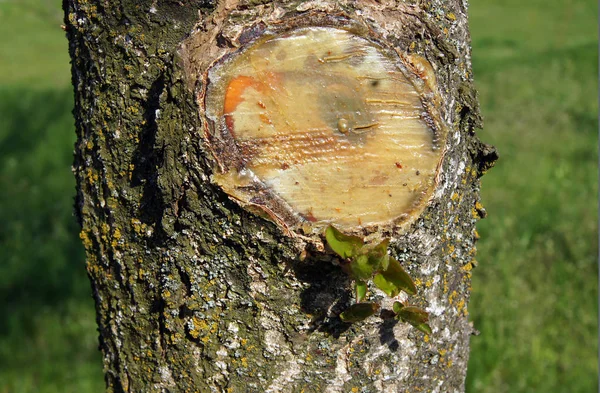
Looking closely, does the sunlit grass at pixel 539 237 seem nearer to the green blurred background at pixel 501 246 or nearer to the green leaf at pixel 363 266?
the green blurred background at pixel 501 246

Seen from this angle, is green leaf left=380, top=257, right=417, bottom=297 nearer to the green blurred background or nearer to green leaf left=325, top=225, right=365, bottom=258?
green leaf left=325, top=225, right=365, bottom=258

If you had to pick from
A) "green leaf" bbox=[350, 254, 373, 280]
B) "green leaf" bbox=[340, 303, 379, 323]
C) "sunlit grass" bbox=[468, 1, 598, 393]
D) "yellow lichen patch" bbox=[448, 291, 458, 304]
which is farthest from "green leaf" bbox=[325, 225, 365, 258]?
"sunlit grass" bbox=[468, 1, 598, 393]

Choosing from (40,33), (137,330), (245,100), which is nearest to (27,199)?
(137,330)

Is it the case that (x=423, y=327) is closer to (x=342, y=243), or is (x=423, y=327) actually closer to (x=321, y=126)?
(x=342, y=243)

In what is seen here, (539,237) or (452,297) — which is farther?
(539,237)

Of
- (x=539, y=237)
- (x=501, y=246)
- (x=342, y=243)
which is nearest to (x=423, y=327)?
(x=342, y=243)

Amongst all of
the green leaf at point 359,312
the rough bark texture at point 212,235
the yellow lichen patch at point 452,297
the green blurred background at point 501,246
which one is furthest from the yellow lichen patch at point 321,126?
the green blurred background at point 501,246

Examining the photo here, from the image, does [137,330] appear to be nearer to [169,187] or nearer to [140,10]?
[169,187]
